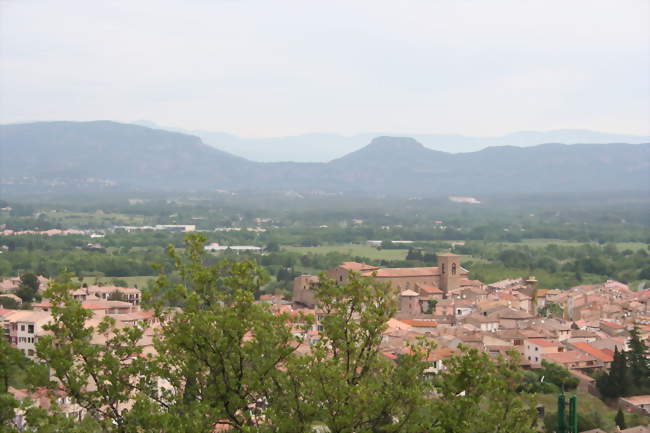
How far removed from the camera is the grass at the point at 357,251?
80250mm

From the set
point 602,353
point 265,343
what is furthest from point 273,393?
point 602,353

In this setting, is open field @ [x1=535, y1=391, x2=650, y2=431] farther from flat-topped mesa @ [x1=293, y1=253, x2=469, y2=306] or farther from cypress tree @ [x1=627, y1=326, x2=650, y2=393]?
flat-topped mesa @ [x1=293, y1=253, x2=469, y2=306]

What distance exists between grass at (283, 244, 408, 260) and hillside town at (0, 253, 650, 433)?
2470cm

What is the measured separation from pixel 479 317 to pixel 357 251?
164 feet

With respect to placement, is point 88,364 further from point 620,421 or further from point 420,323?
point 420,323

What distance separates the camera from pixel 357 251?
88562mm

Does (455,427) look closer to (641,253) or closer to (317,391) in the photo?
(317,391)

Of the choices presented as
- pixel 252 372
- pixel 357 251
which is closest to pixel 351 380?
pixel 252 372

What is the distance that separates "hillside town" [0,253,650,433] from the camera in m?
29.5

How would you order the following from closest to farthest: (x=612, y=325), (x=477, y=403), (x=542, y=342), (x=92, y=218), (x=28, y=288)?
(x=477, y=403), (x=542, y=342), (x=612, y=325), (x=28, y=288), (x=92, y=218)

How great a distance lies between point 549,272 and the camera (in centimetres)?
6744

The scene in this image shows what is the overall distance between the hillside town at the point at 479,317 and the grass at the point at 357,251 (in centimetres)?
2470

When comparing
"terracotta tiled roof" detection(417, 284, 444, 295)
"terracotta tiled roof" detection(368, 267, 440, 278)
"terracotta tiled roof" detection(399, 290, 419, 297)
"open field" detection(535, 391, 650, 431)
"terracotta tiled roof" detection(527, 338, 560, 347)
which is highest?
"terracotta tiled roof" detection(368, 267, 440, 278)

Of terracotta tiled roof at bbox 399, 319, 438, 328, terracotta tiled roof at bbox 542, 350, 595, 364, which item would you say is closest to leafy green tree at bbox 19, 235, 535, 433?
terracotta tiled roof at bbox 542, 350, 595, 364
